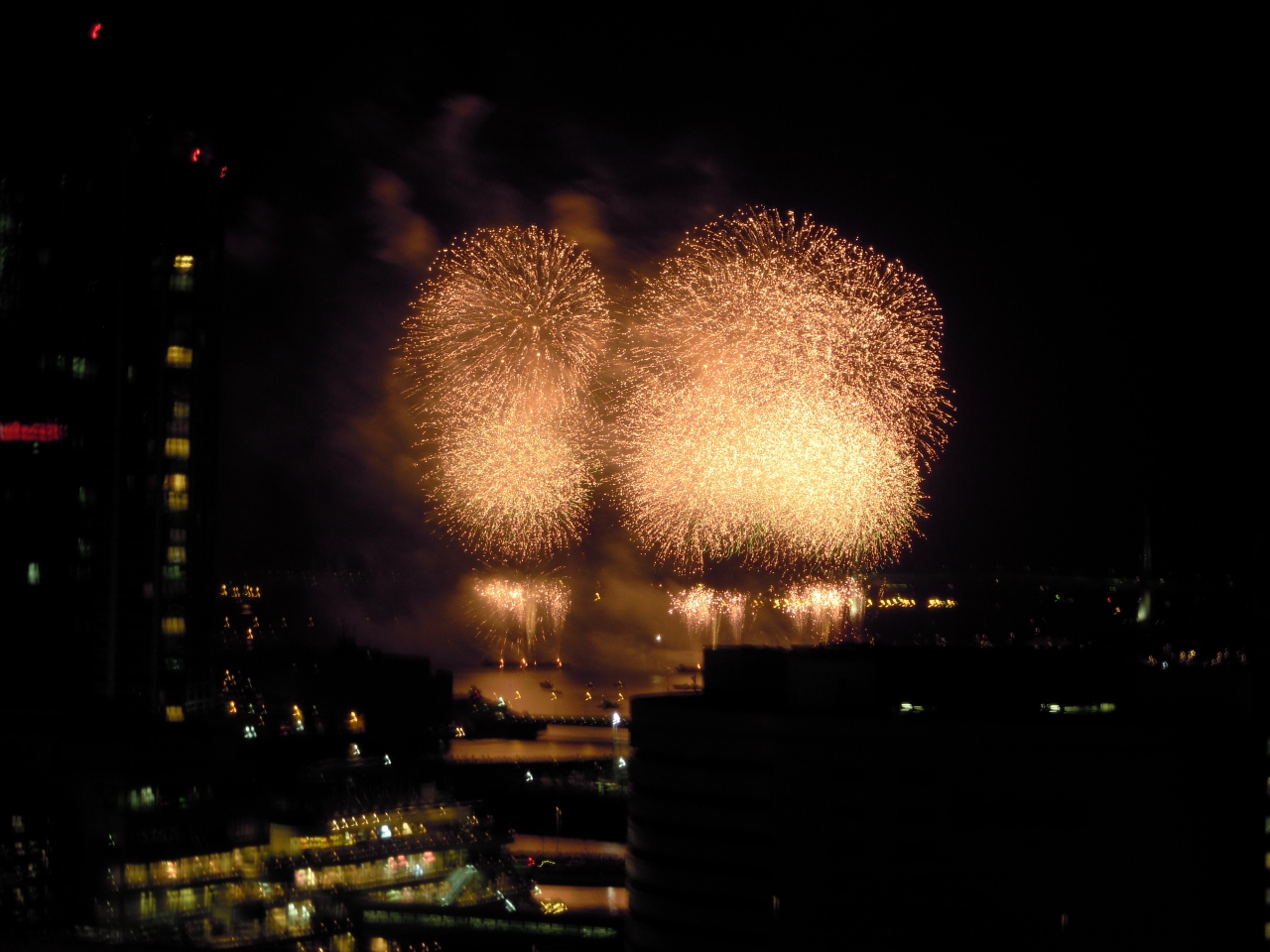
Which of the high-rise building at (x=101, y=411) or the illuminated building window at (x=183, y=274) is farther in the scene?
the illuminated building window at (x=183, y=274)

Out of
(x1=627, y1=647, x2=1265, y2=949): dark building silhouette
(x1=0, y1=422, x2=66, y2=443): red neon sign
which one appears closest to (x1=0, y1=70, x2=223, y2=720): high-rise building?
(x1=0, y1=422, x2=66, y2=443): red neon sign

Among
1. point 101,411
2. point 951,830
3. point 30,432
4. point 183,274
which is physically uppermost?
point 183,274

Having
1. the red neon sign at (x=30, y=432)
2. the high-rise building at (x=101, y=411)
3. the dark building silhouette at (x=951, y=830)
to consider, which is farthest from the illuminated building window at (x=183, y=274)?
the dark building silhouette at (x=951, y=830)

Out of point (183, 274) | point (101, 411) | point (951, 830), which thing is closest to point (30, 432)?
point (101, 411)

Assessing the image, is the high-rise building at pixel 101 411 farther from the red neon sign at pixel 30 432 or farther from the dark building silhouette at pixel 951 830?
the dark building silhouette at pixel 951 830

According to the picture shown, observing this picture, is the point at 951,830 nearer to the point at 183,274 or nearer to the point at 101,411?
the point at 101,411
